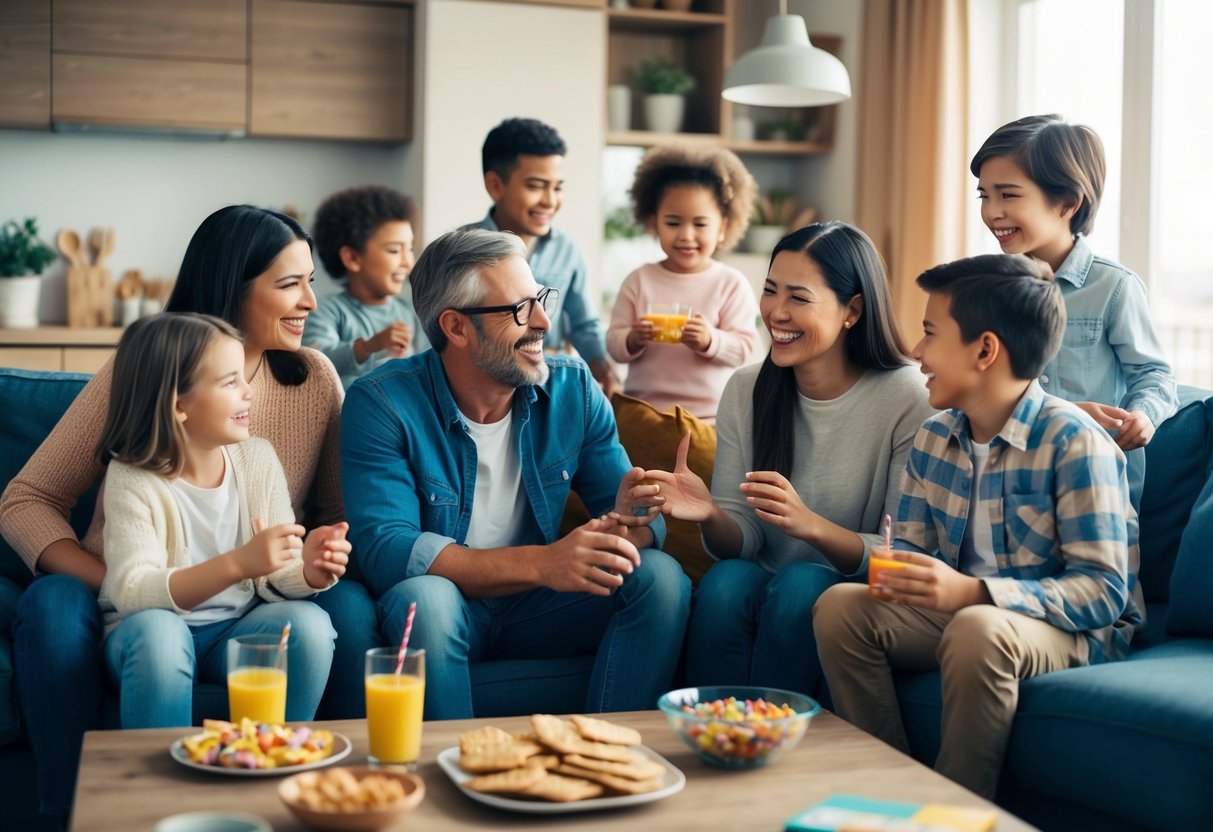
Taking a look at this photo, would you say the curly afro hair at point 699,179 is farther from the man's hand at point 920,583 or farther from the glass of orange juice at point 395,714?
the glass of orange juice at point 395,714

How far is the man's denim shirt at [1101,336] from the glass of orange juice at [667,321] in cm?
95

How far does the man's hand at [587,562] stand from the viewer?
7.50 feet

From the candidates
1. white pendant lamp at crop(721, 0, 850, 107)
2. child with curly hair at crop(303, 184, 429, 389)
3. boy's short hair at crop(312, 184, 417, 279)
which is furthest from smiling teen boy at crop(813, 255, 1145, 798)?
boy's short hair at crop(312, 184, 417, 279)

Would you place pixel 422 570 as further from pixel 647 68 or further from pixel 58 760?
pixel 647 68

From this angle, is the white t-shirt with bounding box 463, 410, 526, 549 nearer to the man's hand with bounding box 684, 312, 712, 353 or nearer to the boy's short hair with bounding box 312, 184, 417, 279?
the man's hand with bounding box 684, 312, 712, 353

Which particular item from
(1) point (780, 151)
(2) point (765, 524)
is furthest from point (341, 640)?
(1) point (780, 151)

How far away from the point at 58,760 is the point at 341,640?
0.50 m

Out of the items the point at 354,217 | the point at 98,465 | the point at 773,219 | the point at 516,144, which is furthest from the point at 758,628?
the point at 773,219

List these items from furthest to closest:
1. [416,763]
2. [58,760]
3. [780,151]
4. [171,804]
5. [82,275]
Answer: [780,151]
[82,275]
[58,760]
[416,763]
[171,804]

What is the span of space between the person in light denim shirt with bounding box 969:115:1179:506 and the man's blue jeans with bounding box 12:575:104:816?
1.97 m

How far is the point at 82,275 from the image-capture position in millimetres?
5336

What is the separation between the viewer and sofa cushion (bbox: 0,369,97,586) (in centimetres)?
264

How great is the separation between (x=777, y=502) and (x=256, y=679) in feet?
3.28

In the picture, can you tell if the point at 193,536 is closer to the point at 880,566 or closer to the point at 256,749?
the point at 256,749
